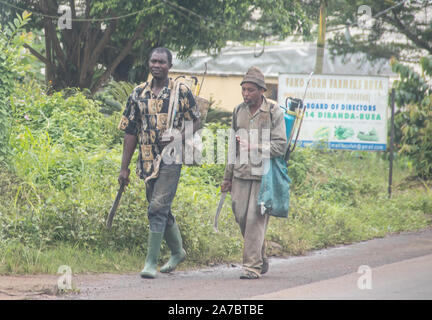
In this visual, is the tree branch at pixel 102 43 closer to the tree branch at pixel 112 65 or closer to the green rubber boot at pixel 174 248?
the tree branch at pixel 112 65

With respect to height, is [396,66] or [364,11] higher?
[364,11]

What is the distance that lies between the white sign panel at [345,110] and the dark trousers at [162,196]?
695cm

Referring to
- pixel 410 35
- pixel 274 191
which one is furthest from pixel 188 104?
pixel 410 35

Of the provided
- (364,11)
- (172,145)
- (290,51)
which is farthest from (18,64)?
(290,51)

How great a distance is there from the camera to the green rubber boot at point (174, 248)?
6.68 meters

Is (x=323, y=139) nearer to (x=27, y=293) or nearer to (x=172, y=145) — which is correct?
(x=172, y=145)

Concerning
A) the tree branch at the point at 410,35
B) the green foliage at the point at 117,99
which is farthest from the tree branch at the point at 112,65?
the tree branch at the point at 410,35

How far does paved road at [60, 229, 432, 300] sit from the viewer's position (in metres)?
5.73

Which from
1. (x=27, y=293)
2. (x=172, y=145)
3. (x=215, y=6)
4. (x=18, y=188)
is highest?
(x=215, y=6)

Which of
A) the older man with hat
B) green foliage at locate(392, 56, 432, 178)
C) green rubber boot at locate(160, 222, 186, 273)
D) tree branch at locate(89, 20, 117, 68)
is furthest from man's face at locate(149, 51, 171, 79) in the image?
tree branch at locate(89, 20, 117, 68)

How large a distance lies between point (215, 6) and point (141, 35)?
1790 mm

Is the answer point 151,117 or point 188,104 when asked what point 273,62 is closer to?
point 188,104
